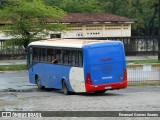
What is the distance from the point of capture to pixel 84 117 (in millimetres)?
14641

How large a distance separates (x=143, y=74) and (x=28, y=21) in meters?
14.7

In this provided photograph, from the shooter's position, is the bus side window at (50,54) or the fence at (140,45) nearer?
the bus side window at (50,54)

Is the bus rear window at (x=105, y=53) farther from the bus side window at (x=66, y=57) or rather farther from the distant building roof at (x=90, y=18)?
the distant building roof at (x=90, y=18)

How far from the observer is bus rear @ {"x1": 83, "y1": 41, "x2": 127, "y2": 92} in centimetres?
2442

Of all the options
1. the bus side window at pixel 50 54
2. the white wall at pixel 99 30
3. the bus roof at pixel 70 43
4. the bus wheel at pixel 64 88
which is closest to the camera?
the bus roof at pixel 70 43

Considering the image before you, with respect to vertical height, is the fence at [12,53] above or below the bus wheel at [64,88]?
below

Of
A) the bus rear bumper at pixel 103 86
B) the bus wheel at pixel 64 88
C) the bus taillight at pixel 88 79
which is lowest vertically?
the bus wheel at pixel 64 88

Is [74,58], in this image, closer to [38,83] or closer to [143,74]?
[38,83]

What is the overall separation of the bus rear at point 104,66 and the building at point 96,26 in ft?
103

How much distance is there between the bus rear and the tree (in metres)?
18.6

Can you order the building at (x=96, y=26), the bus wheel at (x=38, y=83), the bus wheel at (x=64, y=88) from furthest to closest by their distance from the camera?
the building at (x=96, y=26) < the bus wheel at (x=38, y=83) < the bus wheel at (x=64, y=88)

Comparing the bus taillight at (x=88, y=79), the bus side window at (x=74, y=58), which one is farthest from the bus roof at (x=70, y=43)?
the bus taillight at (x=88, y=79)

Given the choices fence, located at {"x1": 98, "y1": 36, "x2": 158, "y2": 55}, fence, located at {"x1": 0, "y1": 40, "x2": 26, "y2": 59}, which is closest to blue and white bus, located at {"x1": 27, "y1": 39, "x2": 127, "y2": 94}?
fence, located at {"x1": 0, "y1": 40, "x2": 26, "y2": 59}

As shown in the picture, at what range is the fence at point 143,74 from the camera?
3069cm
